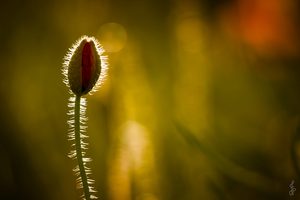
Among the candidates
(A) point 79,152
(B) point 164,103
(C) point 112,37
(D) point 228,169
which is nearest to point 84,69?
(A) point 79,152

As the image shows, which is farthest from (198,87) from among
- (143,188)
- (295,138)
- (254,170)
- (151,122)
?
(295,138)

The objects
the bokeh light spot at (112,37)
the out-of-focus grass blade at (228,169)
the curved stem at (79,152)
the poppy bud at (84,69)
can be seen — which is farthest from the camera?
the bokeh light spot at (112,37)

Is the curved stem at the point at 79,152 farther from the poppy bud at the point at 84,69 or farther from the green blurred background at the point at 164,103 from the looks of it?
the green blurred background at the point at 164,103

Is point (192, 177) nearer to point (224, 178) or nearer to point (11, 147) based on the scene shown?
point (224, 178)

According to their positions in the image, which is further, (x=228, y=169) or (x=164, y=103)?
(x=164, y=103)

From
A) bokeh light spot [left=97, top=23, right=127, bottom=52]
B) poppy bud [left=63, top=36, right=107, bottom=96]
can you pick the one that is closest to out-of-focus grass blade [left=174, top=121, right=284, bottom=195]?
poppy bud [left=63, top=36, right=107, bottom=96]

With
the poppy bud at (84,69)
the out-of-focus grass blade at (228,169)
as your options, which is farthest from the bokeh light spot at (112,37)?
the poppy bud at (84,69)

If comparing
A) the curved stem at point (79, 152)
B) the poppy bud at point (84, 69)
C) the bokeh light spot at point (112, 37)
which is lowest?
the curved stem at point (79, 152)

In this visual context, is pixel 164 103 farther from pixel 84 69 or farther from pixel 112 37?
pixel 84 69

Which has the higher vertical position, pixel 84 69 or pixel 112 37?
pixel 112 37
